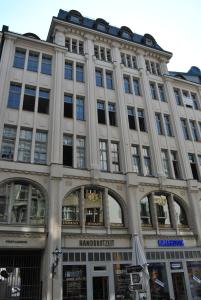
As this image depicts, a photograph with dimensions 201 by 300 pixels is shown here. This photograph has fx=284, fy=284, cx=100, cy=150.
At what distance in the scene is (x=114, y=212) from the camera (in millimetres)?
20609

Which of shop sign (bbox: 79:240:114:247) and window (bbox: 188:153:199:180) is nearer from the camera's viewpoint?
shop sign (bbox: 79:240:114:247)

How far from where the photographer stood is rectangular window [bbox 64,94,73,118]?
76.1 feet

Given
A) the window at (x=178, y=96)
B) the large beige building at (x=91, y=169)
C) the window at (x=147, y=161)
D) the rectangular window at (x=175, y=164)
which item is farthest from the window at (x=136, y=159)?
the window at (x=178, y=96)

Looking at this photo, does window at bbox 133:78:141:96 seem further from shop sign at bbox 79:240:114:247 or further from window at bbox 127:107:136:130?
shop sign at bbox 79:240:114:247

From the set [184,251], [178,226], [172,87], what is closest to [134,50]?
[172,87]

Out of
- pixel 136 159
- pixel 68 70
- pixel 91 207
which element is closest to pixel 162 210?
pixel 136 159

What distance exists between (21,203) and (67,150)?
5.41 metres

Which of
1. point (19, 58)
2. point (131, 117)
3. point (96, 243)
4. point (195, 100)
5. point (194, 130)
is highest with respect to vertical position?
point (195, 100)

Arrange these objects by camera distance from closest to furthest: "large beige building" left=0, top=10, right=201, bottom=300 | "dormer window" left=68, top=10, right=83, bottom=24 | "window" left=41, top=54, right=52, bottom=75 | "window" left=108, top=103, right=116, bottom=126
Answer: "large beige building" left=0, top=10, right=201, bottom=300 < "window" left=41, top=54, right=52, bottom=75 < "window" left=108, top=103, right=116, bottom=126 < "dormer window" left=68, top=10, right=83, bottom=24

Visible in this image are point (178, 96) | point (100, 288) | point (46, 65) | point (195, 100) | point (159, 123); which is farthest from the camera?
point (195, 100)

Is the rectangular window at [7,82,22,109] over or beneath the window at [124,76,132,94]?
beneath

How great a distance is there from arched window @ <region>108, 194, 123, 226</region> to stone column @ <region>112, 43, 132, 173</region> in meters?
2.61

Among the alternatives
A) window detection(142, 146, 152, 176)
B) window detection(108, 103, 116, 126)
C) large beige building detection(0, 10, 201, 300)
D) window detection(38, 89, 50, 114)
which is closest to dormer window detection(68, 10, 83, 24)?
large beige building detection(0, 10, 201, 300)

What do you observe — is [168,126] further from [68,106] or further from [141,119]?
[68,106]
